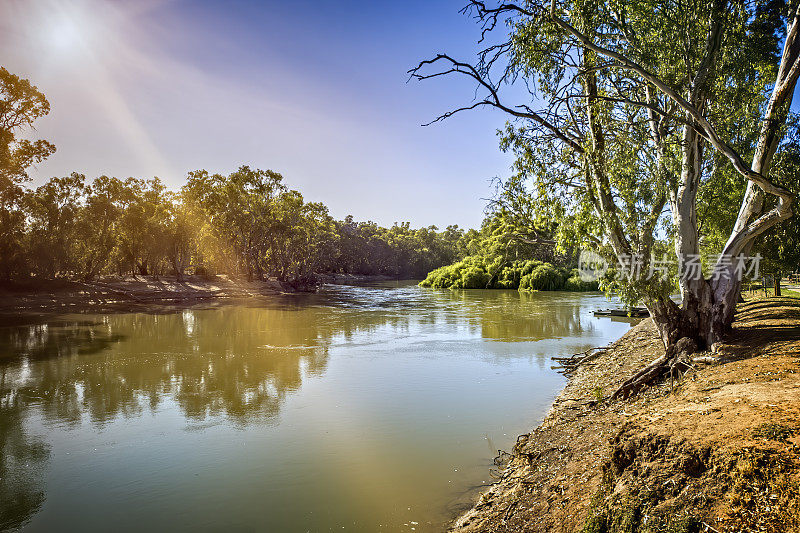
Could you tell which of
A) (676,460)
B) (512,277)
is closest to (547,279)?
(512,277)

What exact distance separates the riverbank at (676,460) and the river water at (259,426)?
1.08 m

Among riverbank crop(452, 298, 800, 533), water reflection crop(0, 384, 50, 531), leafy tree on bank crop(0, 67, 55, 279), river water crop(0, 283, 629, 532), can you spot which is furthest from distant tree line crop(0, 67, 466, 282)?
riverbank crop(452, 298, 800, 533)

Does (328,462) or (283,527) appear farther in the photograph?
(328,462)

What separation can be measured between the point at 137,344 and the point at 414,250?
324ft

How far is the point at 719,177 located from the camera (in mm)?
10875

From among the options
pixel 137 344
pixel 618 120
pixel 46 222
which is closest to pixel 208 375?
pixel 137 344

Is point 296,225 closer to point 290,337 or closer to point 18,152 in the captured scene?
point 18,152

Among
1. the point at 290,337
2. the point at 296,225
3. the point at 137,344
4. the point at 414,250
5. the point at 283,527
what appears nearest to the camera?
the point at 283,527

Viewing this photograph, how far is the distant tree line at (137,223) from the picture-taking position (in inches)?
1260

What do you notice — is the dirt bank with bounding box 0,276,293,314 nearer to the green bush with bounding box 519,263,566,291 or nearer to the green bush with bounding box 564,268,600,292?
the green bush with bounding box 519,263,566,291

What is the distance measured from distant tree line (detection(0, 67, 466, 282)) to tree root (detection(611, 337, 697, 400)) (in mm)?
34543

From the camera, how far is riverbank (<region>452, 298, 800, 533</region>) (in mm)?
3383

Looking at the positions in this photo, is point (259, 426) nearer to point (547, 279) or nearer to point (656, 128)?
point (656, 128)

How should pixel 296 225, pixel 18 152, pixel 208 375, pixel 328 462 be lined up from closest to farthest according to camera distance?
pixel 328 462 → pixel 208 375 → pixel 18 152 → pixel 296 225
